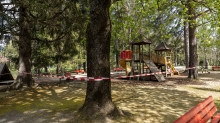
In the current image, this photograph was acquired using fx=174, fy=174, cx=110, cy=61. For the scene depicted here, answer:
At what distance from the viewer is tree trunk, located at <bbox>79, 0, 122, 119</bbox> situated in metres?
4.98

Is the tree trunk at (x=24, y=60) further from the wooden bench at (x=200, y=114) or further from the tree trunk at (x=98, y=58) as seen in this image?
the wooden bench at (x=200, y=114)

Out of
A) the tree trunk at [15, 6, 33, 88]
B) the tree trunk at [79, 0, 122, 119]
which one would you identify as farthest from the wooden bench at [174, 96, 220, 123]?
the tree trunk at [15, 6, 33, 88]

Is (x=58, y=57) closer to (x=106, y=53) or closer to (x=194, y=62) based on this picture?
(x=194, y=62)

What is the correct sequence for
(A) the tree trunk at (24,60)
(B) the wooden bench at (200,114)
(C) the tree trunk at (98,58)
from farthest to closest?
1. (A) the tree trunk at (24,60)
2. (C) the tree trunk at (98,58)
3. (B) the wooden bench at (200,114)

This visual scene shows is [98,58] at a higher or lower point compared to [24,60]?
lower

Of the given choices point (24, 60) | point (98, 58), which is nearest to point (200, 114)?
point (98, 58)

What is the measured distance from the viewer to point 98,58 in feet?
16.4

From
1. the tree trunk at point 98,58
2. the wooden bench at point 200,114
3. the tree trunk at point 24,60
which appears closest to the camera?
the wooden bench at point 200,114

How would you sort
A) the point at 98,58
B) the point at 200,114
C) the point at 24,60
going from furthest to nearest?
the point at 24,60, the point at 98,58, the point at 200,114

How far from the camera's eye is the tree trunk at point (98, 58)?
4.98m

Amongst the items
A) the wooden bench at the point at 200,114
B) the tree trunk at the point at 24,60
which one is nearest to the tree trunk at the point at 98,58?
the wooden bench at the point at 200,114

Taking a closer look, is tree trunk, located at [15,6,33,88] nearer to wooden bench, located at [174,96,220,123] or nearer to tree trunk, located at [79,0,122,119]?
tree trunk, located at [79,0,122,119]

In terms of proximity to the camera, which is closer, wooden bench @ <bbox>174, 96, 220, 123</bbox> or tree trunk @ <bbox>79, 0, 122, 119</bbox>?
wooden bench @ <bbox>174, 96, 220, 123</bbox>

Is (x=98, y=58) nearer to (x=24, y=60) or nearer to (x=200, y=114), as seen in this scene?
(x=200, y=114)
